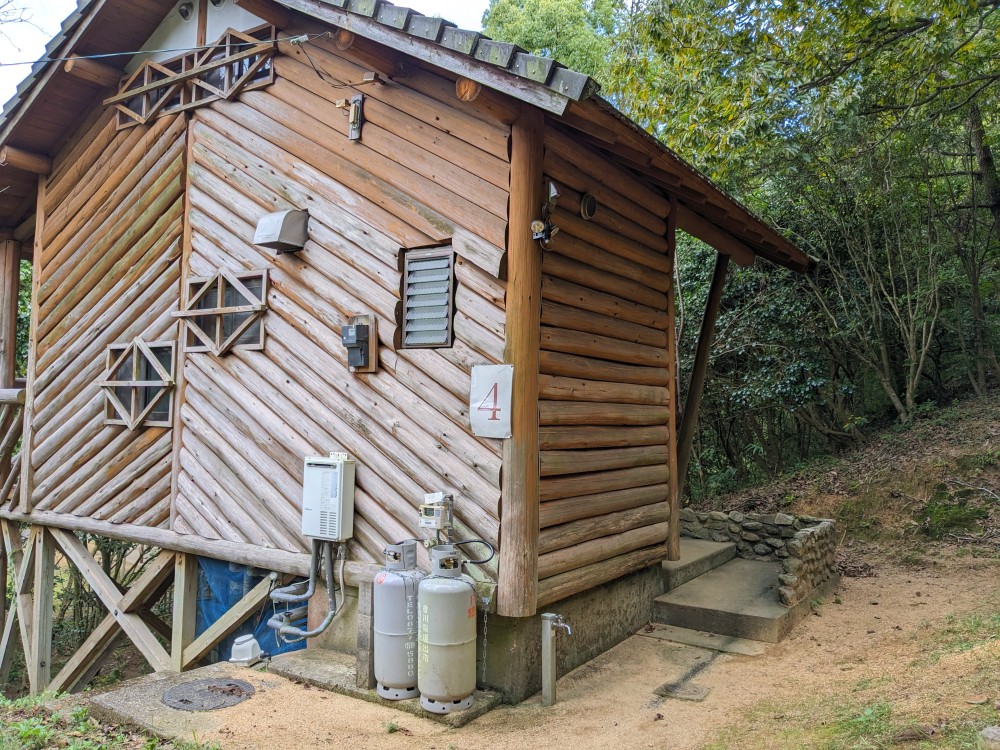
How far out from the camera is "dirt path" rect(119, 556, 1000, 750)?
4.04 m

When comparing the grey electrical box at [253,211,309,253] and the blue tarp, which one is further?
the blue tarp

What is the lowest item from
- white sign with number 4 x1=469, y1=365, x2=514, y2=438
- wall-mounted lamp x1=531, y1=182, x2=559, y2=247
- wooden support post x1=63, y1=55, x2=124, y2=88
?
white sign with number 4 x1=469, y1=365, x2=514, y2=438

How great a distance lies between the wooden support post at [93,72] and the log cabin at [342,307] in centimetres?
3

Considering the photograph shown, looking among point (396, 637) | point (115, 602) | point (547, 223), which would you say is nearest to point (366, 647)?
point (396, 637)

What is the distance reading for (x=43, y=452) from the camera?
782 cm

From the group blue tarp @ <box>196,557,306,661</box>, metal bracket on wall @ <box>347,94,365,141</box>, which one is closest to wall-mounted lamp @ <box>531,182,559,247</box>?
metal bracket on wall @ <box>347,94,365,141</box>

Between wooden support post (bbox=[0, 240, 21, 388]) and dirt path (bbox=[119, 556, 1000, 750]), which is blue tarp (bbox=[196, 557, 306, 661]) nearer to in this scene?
dirt path (bbox=[119, 556, 1000, 750])

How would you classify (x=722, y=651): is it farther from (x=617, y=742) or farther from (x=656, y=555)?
(x=617, y=742)

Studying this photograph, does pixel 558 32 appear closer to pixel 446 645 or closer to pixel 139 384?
pixel 139 384

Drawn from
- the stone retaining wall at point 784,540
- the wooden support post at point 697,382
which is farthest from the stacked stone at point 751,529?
the wooden support post at point 697,382

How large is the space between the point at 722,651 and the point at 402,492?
278 cm

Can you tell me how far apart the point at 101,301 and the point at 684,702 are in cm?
653

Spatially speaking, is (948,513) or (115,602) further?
(948,513)

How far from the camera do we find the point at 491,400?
4715mm
